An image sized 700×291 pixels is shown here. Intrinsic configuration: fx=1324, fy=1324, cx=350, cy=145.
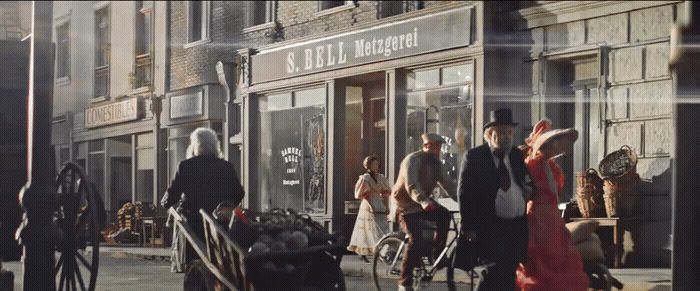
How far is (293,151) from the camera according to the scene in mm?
25109

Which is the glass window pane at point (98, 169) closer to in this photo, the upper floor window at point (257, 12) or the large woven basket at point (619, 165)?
the upper floor window at point (257, 12)

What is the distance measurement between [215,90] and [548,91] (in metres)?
11.4

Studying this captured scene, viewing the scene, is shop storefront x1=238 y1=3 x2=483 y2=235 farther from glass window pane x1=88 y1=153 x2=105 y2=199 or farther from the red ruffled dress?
the red ruffled dress

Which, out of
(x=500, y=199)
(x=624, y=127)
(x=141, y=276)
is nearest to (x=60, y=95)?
(x=141, y=276)

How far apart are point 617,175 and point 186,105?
1457 centimetres

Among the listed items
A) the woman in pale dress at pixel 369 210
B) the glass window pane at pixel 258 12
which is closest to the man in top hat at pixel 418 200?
the woman in pale dress at pixel 369 210

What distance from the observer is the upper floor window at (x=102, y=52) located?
33781mm

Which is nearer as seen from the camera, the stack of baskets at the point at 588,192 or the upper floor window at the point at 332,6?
the stack of baskets at the point at 588,192

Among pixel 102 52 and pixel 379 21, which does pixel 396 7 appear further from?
pixel 102 52

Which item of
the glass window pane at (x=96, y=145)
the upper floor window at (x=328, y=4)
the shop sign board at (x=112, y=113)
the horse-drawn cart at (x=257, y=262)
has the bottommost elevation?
the horse-drawn cart at (x=257, y=262)

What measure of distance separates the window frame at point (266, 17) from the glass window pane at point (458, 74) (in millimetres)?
5820

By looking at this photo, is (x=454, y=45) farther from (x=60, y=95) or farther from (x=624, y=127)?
(x=60, y=95)

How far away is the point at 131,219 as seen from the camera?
2864 cm

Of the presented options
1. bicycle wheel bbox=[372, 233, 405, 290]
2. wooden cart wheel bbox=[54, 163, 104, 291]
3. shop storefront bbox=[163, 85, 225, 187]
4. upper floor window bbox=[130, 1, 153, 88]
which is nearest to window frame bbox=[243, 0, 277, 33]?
shop storefront bbox=[163, 85, 225, 187]
